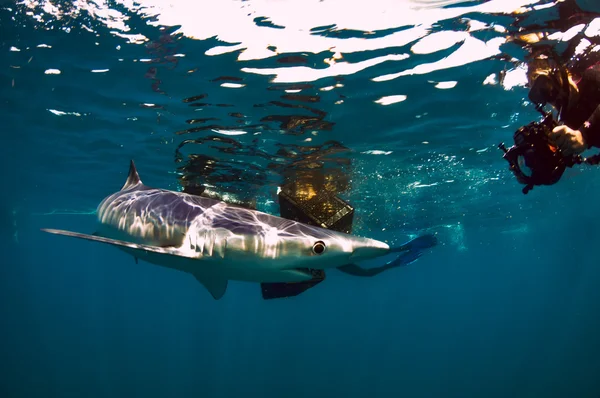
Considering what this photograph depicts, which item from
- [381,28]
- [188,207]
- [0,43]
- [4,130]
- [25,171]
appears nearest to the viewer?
[188,207]

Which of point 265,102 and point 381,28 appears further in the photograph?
point 265,102

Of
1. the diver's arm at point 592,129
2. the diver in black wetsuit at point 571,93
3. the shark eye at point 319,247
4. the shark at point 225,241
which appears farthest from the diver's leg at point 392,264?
the diver's arm at point 592,129

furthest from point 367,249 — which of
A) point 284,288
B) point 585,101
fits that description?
point 284,288

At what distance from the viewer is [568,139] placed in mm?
2916

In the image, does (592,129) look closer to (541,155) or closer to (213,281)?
(541,155)

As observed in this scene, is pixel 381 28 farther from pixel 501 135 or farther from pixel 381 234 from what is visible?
pixel 381 234

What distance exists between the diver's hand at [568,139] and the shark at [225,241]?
183 centimetres

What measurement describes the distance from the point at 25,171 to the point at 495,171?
25837 millimetres

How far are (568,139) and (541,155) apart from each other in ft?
0.97

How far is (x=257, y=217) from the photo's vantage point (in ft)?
15.6

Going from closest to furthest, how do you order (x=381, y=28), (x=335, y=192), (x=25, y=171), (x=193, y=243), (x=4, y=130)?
(x=193, y=243), (x=381, y=28), (x=4, y=130), (x=335, y=192), (x=25, y=171)

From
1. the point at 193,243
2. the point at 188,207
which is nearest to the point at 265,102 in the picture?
the point at 188,207

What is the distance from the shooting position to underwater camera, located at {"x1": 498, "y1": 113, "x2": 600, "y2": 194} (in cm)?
314

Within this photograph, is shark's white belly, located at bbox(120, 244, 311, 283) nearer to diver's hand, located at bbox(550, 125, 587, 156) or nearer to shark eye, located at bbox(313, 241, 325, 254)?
shark eye, located at bbox(313, 241, 325, 254)
